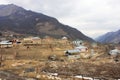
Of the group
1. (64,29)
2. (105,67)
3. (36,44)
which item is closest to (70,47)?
(36,44)

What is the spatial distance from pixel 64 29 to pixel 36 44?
290 feet

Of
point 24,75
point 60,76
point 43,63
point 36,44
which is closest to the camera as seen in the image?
point 60,76

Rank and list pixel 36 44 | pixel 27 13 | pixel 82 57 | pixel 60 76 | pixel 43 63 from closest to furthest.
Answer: pixel 60 76 → pixel 43 63 → pixel 82 57 → pixel 36 44 → pixel 27 13

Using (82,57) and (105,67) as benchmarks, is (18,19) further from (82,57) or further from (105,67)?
(105,67)

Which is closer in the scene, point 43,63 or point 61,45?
point 43,63

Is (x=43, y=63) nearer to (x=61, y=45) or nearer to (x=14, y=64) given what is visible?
(x=14, y=64)

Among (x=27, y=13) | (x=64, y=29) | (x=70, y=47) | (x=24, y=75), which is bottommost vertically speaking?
(x=24, y=75)

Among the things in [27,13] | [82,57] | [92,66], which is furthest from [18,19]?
[92,66]

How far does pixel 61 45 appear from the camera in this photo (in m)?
73.2

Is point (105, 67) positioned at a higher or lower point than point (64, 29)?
lower

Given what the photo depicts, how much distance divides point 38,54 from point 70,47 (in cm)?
1219

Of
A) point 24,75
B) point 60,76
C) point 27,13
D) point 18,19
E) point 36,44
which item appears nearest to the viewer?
point 60,76

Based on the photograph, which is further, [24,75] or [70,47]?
[70,47]

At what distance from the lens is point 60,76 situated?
42.4 metres
